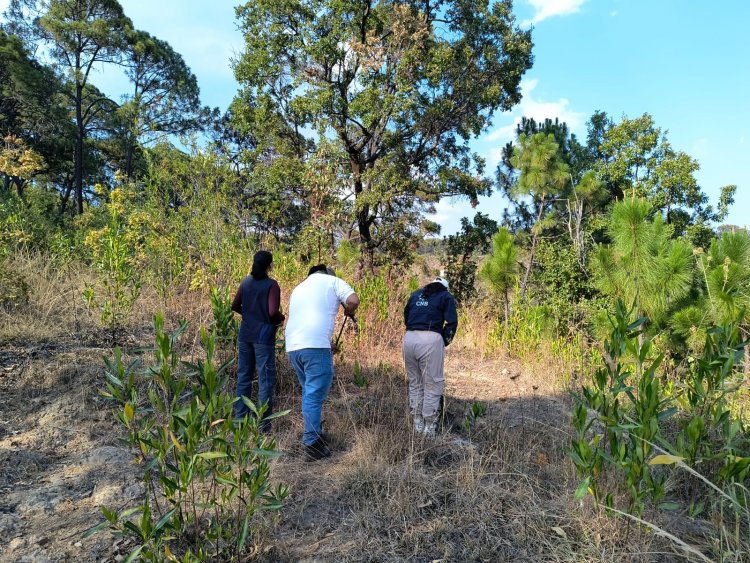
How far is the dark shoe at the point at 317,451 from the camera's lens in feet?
11.5

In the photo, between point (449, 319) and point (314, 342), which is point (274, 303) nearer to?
point (314, 342)

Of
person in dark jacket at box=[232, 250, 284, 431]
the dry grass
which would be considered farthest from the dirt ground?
person in dark jacket at box=[232, 250, 284, 431]

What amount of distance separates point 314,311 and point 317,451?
1.04 metres

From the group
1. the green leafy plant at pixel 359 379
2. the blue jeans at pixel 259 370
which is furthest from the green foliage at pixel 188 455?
the green leafy plant at pixel 359 379

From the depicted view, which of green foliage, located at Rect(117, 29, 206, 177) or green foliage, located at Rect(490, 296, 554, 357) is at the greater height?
green foliage, located at Rect(117, 29, 206, 177)

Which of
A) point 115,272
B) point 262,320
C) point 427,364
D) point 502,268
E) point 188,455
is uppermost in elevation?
point 502,268

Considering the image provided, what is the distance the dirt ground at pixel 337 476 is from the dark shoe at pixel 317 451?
8 centimetres

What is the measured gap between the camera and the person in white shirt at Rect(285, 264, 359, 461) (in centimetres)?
354

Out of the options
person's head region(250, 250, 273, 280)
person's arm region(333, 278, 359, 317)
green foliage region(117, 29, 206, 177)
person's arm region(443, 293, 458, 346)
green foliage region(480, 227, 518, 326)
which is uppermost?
green foliage region(117, 29, 206, 177)

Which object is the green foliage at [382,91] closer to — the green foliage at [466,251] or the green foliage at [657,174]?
the green foliage at [466,251]

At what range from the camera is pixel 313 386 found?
3533mm

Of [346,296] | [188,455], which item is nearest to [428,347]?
[346,296]

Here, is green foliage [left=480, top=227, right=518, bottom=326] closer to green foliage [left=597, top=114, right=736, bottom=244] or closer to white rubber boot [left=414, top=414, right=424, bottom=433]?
white rubber boot [left=414, top=414, right=424, bottom=433]

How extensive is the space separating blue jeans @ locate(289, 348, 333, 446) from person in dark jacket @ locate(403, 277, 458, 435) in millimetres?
771
